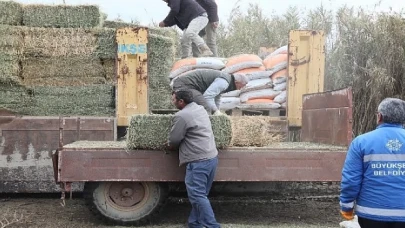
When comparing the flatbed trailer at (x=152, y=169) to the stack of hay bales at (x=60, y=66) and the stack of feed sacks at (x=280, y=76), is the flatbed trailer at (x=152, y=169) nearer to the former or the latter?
the stack of feed sacks at (x=280, y=76)

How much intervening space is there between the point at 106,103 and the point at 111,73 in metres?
0.46

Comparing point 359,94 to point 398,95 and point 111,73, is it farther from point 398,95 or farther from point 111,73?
point 111,73

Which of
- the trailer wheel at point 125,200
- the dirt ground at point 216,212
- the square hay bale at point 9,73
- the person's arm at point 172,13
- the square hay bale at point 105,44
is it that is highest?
the person's arm at point 172,13

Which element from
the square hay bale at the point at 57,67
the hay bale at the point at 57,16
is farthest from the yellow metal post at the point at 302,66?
the hay bale at the point at 57,16

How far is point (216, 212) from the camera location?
827cm

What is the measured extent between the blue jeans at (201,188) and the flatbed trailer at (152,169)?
0.29 meters

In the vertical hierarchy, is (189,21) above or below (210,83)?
above

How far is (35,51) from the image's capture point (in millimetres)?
8953

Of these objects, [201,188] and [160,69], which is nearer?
[201,188]

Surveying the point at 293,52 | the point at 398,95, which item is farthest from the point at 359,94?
the point at 293,52

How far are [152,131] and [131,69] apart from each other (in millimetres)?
1869

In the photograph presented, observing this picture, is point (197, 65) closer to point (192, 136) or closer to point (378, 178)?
point (192, 136)

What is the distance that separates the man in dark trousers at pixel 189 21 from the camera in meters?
10.1

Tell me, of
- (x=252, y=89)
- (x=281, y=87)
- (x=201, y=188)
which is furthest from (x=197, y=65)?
(x=201, y=188)
